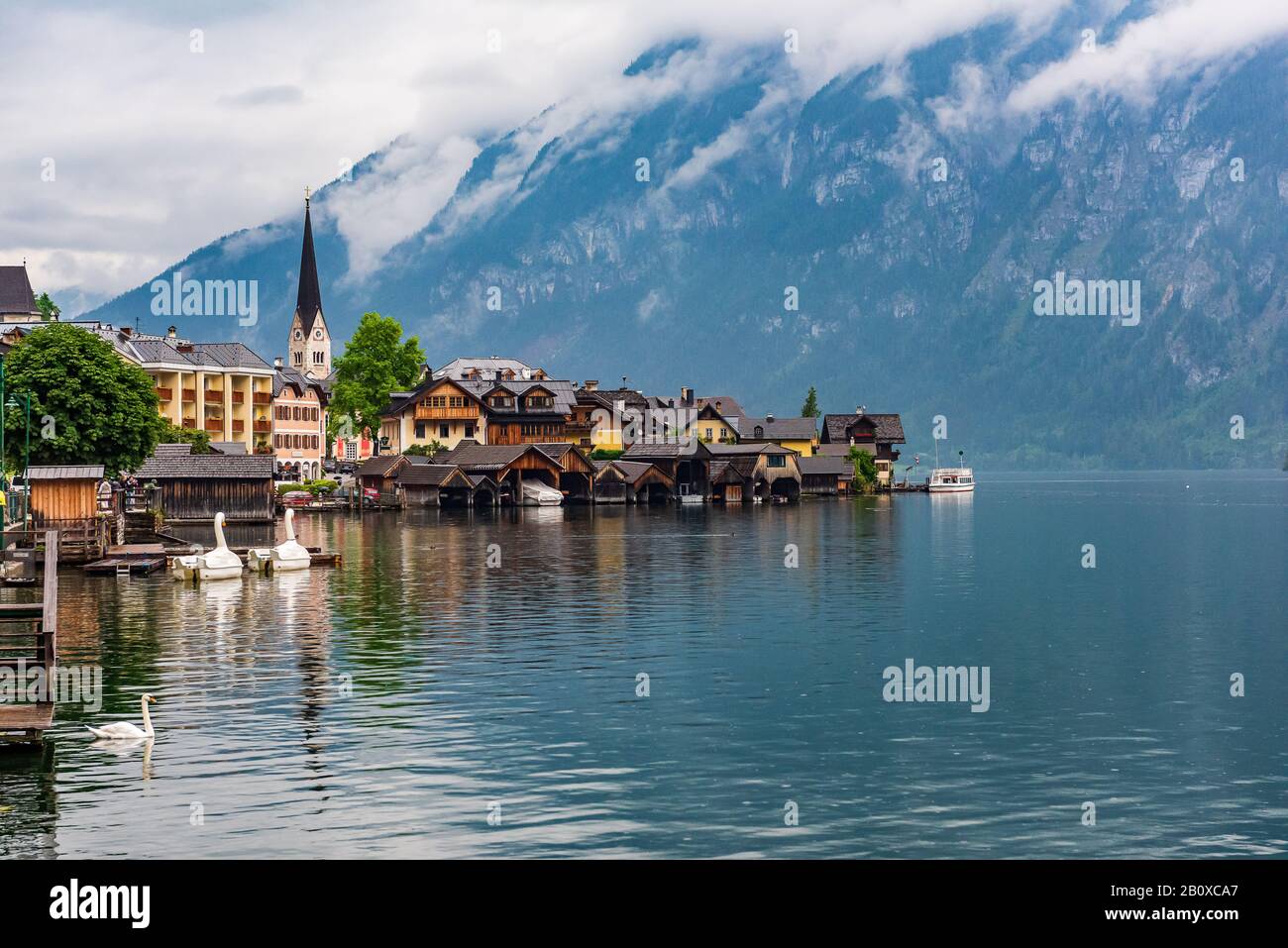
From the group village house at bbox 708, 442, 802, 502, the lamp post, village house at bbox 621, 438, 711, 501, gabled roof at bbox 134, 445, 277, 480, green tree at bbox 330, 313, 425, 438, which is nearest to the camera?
the lamp post

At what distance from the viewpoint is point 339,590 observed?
222 ft

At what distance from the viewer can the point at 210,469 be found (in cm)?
11762

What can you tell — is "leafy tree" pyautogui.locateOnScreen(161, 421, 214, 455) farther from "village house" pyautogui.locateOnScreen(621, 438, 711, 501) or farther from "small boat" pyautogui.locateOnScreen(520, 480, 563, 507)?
"village house" pyautogui.locateOnScreen(621, 438, 711, 501)

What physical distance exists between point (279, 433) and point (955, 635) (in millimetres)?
132109

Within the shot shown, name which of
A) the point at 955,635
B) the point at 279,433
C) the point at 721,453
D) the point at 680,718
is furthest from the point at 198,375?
the point at 680,718

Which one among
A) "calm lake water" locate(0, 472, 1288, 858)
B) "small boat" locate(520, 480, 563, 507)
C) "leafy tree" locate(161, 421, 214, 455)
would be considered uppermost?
"leafy tree" locate(161, 421, 214, 455)

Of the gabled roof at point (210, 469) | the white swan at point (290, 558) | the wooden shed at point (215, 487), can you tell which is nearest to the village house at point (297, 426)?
the gabled roof at point (210, 469)

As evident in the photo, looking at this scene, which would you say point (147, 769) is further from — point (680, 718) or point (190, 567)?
point (190, 567)

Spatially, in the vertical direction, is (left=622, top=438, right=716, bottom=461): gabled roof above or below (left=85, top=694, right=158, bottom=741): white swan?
above

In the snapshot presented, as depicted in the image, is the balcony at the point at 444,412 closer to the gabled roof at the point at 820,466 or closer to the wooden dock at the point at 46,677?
the gabled roof at the point at 820,466

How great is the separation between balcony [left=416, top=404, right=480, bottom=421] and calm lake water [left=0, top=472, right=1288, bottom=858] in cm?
10181

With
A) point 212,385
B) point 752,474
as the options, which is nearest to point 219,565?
point 212,385

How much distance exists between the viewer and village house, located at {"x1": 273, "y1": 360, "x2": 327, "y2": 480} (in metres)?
172

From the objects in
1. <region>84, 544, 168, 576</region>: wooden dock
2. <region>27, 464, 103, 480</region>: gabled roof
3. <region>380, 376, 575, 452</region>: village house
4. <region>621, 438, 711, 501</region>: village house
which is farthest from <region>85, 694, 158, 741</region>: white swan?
<region>621, 438, 711, 501</region>: village house
